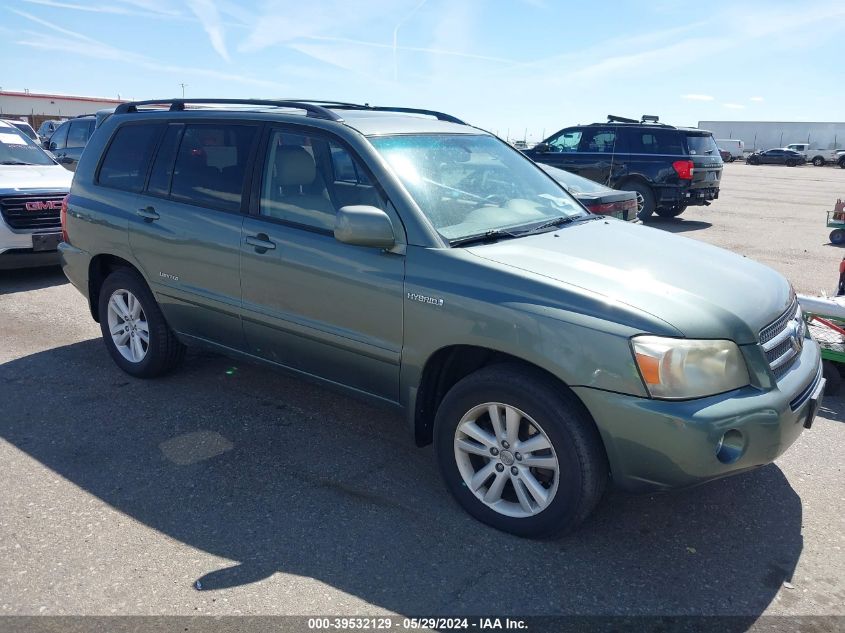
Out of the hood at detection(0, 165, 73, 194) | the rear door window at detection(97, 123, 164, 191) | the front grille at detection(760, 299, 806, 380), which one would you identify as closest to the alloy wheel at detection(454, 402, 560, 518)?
the front grille at detection(760, 299, 806, 380)

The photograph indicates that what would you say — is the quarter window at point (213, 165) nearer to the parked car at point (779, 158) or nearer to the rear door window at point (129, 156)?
the rear door window at point (129, 156)

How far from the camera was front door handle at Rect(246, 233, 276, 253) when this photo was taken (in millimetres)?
3891

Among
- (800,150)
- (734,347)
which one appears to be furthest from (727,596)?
Answer: (800,150)

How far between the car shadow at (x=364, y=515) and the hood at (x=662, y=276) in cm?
102

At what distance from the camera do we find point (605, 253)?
3.46 metres

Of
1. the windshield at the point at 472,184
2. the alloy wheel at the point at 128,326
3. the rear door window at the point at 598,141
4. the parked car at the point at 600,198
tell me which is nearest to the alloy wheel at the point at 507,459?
the windshield at the point at 472,184

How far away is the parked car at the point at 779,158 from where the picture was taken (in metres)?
50.3

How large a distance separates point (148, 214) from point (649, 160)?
456 inches

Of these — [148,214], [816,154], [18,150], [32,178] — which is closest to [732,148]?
[816,154]

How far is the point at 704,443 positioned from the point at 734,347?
46cm

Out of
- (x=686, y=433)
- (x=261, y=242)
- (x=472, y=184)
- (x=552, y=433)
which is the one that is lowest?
(x=552, y=433)

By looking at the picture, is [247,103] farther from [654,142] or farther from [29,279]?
[654,142]

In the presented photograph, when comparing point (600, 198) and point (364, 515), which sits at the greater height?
point (600, 198)

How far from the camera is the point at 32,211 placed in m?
7.83
